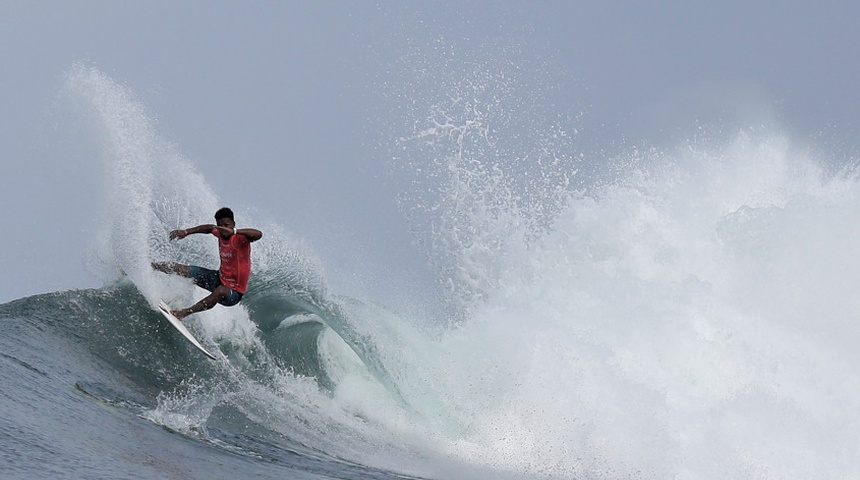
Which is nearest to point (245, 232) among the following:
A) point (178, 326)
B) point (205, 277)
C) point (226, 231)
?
point (226, 231)

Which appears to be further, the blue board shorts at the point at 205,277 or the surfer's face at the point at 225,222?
the blue board shorts at the point at 205,277

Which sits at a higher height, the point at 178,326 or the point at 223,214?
the point at 223,214

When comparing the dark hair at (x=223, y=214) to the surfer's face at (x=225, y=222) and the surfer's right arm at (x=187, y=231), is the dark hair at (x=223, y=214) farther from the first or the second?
the surfer's right arm at (x=187, y=231)

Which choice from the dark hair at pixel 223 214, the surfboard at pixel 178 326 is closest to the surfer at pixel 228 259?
the dark hair at pixel 223 214

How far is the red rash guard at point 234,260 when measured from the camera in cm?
1065

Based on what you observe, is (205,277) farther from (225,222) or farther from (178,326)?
(225,222)

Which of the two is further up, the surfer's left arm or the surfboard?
the surfer's left arm

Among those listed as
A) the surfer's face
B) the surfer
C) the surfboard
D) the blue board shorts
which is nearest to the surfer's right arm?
the surfer

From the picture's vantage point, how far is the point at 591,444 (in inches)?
456

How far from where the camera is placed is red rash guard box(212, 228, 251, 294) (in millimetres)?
10648

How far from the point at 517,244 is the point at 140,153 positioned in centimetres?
838

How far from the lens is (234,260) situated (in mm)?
10703

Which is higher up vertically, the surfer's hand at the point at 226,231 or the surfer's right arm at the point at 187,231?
the surfer's hand at the point at 226,231

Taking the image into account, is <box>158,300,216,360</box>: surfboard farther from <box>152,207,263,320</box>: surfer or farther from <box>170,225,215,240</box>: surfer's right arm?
<box>170,225,215,240</box>: surfer's right arm
